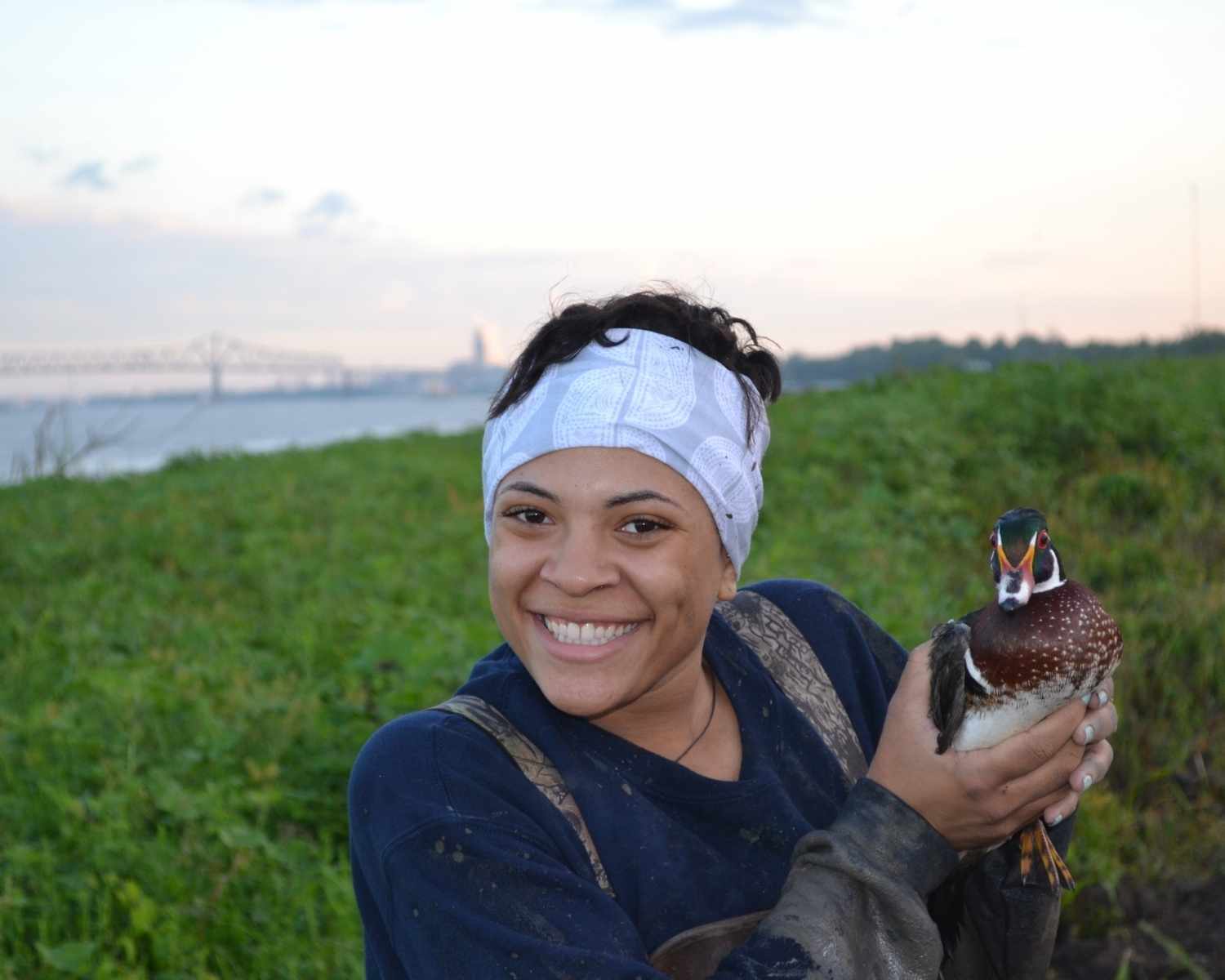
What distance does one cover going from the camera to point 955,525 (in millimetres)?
8312

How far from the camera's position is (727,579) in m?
2.25

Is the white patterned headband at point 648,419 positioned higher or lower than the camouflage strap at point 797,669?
higher

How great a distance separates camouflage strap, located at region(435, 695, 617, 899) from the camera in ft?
6.27

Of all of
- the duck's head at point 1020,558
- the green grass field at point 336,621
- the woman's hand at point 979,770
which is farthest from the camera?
the green grass field at point 336,621

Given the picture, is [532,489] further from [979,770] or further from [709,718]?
[979,770]

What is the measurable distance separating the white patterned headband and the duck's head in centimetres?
44

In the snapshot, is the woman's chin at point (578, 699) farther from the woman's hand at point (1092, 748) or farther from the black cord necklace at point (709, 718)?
the woman's hand at point (1092, 748)

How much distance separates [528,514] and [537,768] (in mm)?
417

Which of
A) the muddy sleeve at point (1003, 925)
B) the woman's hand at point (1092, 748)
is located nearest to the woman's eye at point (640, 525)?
the woman's hand at point (1092, 748)

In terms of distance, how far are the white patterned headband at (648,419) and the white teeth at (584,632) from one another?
22cm

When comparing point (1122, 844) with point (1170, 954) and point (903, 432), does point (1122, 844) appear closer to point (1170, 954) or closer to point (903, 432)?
point (1170, 954)

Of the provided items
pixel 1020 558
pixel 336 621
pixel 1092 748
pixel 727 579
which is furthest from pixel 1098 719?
pixel 336 621

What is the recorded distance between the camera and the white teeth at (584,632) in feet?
6.58

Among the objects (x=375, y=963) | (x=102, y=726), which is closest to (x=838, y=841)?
(x=375, y=963)
